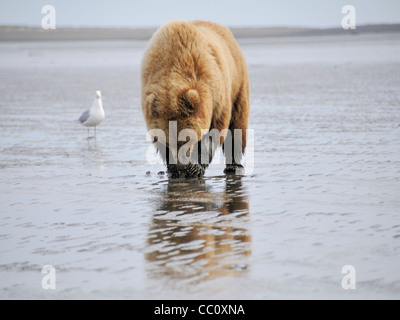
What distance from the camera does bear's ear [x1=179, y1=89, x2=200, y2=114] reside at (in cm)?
640

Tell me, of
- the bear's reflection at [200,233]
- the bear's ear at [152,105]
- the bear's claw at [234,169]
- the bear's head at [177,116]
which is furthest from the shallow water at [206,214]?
the bear's ear at [152,105]

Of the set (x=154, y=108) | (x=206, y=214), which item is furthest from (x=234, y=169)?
(x=206, y=214)

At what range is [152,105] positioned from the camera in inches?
256

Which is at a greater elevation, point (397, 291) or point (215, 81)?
point (215, 81)

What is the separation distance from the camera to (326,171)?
7.56 meters

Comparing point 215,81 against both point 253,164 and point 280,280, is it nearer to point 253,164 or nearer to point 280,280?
point 253,164

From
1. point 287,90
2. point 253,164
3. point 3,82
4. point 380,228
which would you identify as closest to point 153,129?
point 253,164

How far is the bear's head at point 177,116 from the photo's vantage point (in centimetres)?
647

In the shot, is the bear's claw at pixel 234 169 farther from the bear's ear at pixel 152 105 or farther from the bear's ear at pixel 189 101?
the bear's ear at pixel 152 105

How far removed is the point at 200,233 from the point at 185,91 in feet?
5.81

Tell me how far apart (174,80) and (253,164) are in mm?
2054

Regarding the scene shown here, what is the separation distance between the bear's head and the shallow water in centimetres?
54

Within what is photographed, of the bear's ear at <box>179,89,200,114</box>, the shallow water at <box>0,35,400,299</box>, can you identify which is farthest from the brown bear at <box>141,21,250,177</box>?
the shallow water at <box>0,35,400,299</box>

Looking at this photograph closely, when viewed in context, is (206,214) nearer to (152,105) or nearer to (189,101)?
(189,101)
